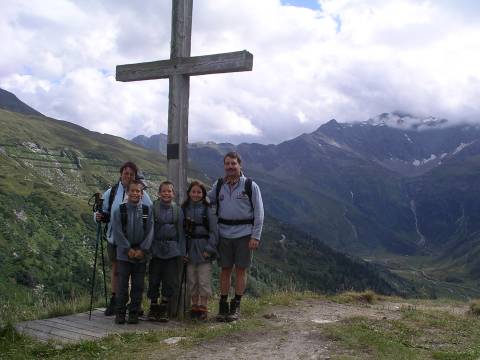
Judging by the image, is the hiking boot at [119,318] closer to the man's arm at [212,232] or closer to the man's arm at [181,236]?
the man's arm at [181,236]

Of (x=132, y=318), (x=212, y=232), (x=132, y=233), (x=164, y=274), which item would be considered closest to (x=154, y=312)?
(x=132, y=318)

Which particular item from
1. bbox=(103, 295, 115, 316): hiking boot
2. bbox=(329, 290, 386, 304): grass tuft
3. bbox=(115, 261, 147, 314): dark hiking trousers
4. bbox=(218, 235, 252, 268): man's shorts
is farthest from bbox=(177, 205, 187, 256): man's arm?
bbox=(329, 290, 386, 304): grass tuft

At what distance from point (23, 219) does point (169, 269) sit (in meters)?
116

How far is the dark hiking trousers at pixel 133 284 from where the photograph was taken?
359 inches

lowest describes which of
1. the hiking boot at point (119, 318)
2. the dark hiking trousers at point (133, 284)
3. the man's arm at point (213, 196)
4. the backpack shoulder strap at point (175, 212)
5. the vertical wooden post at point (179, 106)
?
the hiking boot at point (119, 318)

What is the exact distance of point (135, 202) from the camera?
29.8ft

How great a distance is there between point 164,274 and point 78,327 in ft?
5.83

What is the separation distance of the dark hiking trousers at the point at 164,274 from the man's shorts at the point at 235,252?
0.89 m

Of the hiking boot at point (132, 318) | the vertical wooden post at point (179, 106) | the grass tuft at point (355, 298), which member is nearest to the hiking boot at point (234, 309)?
the vertical wooden post at point (179, 106)

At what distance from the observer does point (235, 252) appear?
383 inches

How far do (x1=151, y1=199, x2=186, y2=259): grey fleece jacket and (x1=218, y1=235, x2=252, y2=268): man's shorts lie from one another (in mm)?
813

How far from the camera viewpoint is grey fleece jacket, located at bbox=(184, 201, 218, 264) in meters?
9.66

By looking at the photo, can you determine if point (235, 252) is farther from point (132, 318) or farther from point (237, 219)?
point (132, 318)

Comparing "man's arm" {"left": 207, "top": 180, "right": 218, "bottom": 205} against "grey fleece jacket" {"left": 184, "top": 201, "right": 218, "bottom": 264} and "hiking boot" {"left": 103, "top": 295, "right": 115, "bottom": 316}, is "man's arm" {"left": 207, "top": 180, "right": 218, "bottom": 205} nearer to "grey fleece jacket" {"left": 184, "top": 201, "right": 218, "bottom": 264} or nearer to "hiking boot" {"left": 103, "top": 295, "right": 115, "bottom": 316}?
"grey fleece jacket" {"left": 184, "top": 201, "right": 218, "bottom": 264}
